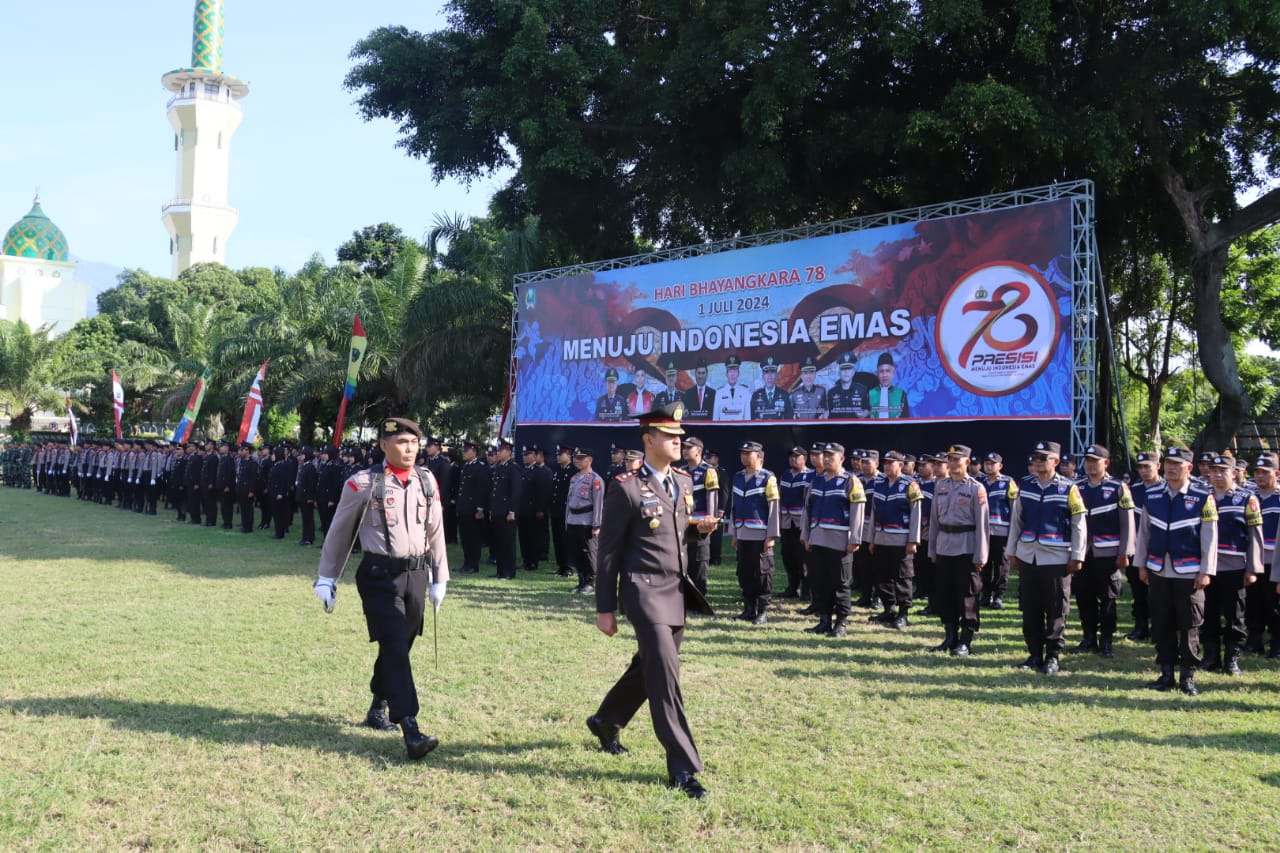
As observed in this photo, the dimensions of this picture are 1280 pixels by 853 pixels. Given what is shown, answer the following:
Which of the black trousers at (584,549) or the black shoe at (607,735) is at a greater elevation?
the black trousers at (584,549)

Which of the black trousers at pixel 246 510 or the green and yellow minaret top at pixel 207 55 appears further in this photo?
the green and yellow minaret top at pixel 207 55

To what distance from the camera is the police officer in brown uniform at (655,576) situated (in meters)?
4.64

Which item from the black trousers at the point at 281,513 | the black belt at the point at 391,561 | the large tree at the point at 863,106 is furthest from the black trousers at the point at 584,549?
the large tree at the point at 863,106

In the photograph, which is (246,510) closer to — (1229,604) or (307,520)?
(307,520)

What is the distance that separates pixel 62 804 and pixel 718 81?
14.4m

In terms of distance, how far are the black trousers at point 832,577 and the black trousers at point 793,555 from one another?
1.53 metres

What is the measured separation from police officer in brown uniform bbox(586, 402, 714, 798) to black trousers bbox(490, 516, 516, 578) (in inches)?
297

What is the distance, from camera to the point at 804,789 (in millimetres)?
4699

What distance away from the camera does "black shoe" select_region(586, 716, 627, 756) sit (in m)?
5.15

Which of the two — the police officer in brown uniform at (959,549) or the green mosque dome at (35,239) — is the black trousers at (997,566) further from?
the green mosque dome at (35,239)

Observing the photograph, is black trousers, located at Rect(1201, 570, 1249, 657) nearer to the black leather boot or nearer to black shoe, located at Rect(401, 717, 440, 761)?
the black leather boot

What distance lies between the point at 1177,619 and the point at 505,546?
780 cm

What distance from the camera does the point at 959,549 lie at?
26.6 ft

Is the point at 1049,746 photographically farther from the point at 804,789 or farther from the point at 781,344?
the point at 781,344
